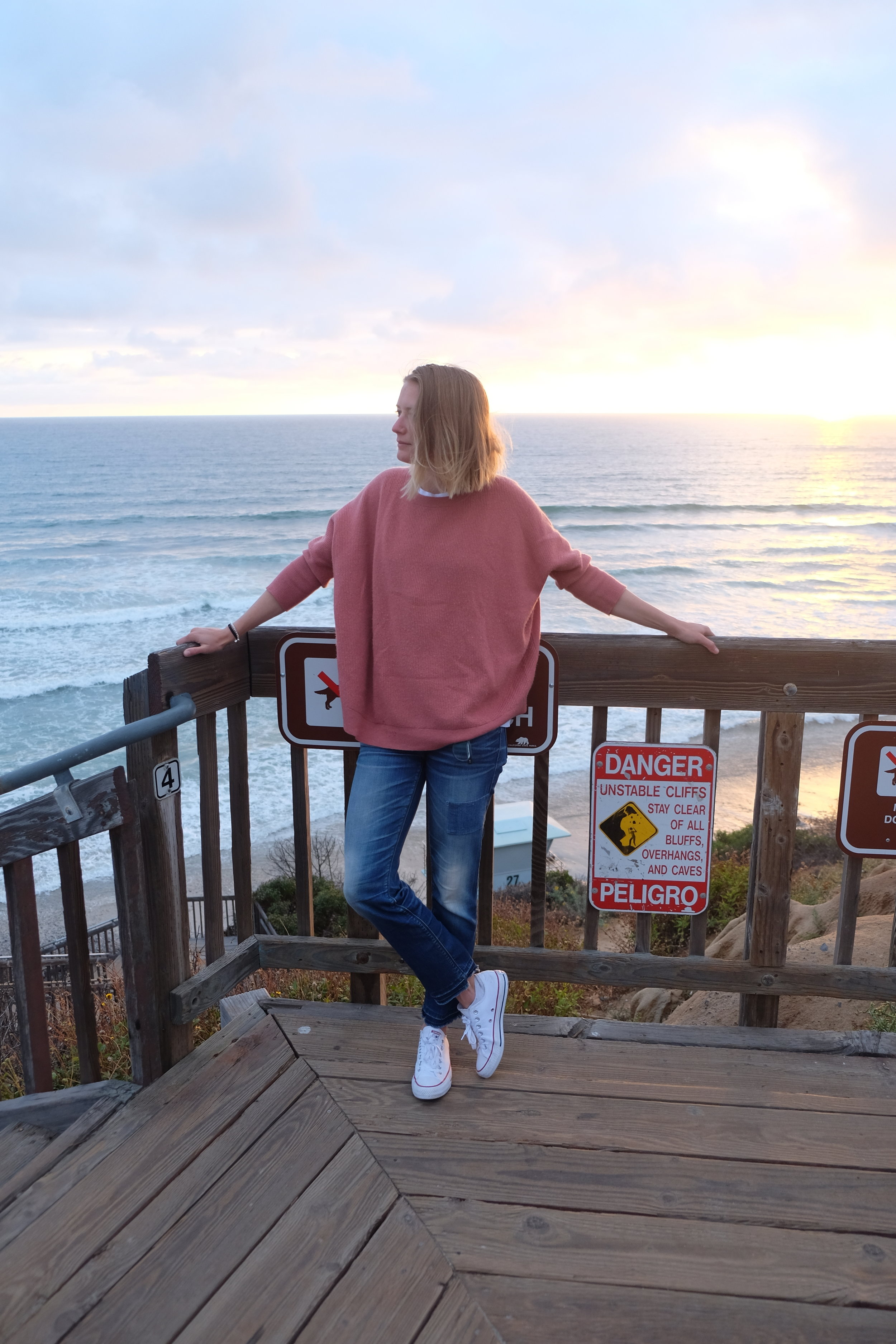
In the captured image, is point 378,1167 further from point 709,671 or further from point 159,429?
point 159,429

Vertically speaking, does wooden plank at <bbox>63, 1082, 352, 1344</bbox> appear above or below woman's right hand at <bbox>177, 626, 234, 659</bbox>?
below

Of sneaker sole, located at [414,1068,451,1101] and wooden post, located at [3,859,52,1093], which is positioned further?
sneaker sole, located at [414,1068,451,1101]

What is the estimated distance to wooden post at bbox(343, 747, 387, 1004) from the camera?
8.93ft

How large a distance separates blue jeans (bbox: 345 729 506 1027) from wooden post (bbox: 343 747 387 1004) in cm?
34

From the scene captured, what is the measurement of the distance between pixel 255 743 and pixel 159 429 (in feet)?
442

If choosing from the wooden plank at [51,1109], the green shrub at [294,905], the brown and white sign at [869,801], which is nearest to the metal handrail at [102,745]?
the wooden plank at [51,1109]

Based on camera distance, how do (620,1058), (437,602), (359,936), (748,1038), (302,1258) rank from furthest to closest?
(359,936) < (748,1038) < (620,1058) < (437,602) < (302,1258)

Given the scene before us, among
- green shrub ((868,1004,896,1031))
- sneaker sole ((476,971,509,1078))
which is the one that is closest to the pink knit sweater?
sneaker sole ((476,971,509,1078))

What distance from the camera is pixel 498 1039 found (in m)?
2.37

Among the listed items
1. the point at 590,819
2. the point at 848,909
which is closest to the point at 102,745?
the point at 590,819

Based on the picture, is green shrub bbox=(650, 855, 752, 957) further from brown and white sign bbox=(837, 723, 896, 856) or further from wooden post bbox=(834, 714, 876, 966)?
brown and white sign bbox=(837, 723, 896, 856)

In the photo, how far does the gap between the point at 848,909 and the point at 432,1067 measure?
3.97 ft

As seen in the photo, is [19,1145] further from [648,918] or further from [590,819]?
[648,918]

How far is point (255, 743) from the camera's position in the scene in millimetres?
17203
